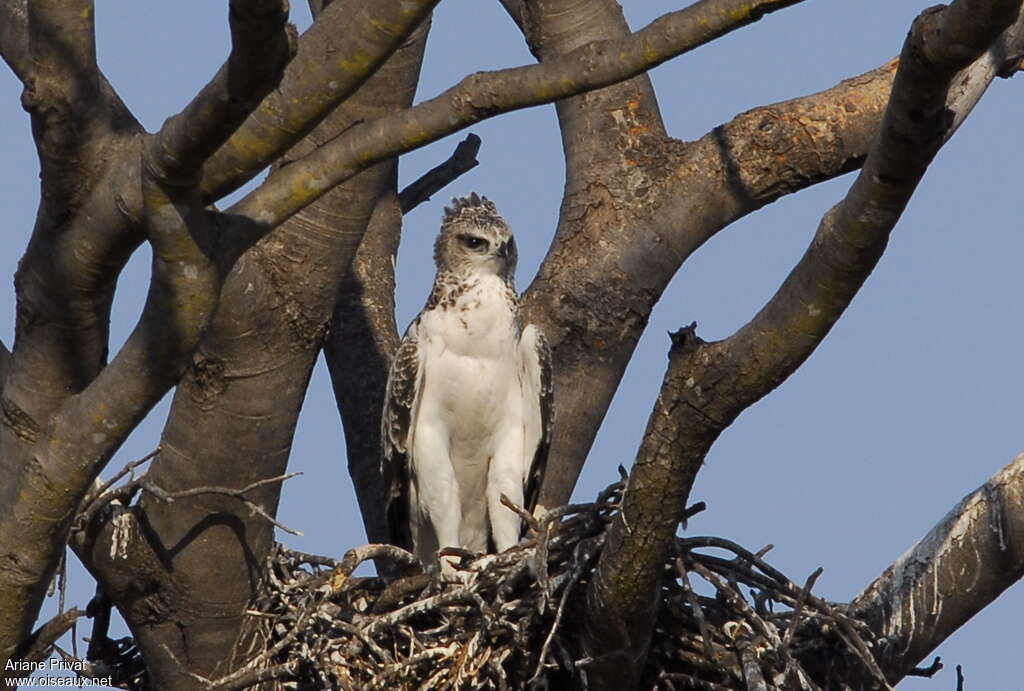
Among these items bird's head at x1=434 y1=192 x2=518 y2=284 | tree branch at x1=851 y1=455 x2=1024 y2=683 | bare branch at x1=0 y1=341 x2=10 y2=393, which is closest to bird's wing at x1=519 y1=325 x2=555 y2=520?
bird's head at x1=434 y1=192 x2=518 y2=284

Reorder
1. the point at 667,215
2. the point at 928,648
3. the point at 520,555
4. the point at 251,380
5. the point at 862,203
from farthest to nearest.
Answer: the point at 667,215 → the point at 520,555 → the point at 928,648 → the point at 251,380 → the point at 862,203

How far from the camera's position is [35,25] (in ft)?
12.7

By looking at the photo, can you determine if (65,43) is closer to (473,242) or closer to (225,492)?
(225,492)

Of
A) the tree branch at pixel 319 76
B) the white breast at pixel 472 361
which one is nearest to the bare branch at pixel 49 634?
the tree branch at pixel 319 76

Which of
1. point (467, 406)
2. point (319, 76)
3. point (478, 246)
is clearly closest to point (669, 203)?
point (478, 246)

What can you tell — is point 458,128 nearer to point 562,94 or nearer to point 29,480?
point 562,94

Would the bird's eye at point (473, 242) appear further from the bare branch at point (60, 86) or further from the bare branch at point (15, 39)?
the bare branch at point (60, 86)

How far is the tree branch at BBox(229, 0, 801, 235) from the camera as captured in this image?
353 cm

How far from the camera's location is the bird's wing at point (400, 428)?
23.1 ft

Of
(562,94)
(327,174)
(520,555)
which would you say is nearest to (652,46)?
(562,94)

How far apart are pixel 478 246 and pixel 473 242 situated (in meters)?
0.04

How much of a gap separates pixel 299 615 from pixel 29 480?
1524 millimetres

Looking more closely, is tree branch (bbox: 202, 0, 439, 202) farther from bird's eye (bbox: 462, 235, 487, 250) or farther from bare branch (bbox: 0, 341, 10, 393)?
bird's eye (bbox: 462, 235, 487, 250)

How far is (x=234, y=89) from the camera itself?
3.34 metres
